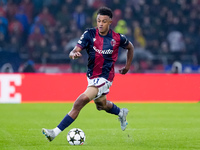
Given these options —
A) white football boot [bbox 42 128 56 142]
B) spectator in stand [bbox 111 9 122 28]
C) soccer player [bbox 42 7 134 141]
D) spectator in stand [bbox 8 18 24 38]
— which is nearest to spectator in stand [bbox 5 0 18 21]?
spectator in stand [bbox 8 18 24 38]

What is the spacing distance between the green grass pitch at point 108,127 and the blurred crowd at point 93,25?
13.6 feet

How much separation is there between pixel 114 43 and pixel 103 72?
1.67 feet

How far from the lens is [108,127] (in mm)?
9664

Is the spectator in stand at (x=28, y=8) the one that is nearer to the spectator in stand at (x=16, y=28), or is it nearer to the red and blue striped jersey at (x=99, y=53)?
the spectator in stand at (x=16, y=28)

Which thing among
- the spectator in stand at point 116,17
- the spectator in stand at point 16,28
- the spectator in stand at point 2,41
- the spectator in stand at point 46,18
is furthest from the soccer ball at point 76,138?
the spectator in stand at point 46,18

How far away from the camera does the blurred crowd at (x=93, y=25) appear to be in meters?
18.7

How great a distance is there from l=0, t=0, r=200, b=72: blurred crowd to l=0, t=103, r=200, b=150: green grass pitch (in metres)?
4.15

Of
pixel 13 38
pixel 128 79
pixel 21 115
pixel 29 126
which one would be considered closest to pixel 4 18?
pixel 13 38

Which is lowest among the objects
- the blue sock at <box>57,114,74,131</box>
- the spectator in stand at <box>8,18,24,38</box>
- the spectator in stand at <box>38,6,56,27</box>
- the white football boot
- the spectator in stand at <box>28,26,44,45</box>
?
the white football boot

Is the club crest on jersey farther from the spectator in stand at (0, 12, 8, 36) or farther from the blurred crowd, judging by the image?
the spectator in stand at (0, 12, 8, 36)

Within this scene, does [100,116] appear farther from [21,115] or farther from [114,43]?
[114,43]

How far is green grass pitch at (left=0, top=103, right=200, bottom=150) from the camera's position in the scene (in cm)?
711

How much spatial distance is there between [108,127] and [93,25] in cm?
985

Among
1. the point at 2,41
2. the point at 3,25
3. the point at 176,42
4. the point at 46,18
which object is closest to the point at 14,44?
the point at 2,41
